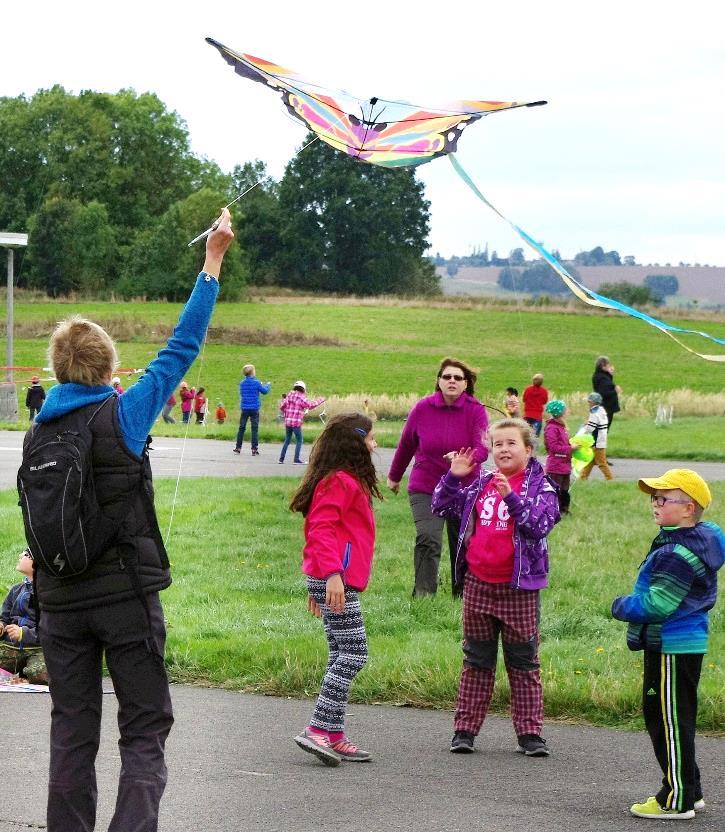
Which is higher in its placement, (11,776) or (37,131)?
(37,131)

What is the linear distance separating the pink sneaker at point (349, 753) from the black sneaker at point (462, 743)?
1.29ft

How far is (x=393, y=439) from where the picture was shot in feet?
84.8

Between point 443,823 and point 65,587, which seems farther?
point 443,823

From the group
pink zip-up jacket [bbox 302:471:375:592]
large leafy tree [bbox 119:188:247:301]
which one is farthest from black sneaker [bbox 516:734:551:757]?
large leafy tree [bbox 119:188:247:301]

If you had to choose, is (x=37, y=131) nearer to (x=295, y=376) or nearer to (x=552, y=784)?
(x=295, y=376)

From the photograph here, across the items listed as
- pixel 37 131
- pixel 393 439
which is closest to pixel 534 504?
pixel 393 439

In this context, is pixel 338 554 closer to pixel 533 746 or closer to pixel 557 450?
pixel 533 746

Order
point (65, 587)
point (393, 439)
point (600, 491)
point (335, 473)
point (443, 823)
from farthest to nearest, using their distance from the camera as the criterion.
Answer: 1. point (393, 439)
2. point (600, 491)
3. point (335, 473)
4. point (443, 823)
5. point (65, 587)

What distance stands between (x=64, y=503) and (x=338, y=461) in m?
2.05

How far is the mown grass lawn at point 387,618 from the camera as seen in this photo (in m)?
6.98

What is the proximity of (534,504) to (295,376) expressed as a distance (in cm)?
4155

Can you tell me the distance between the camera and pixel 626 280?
55.7 feet

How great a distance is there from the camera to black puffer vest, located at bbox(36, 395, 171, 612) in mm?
4141

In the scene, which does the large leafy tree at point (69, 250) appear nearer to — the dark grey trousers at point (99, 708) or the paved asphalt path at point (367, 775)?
the paved asphalt path at point (367, 775)
